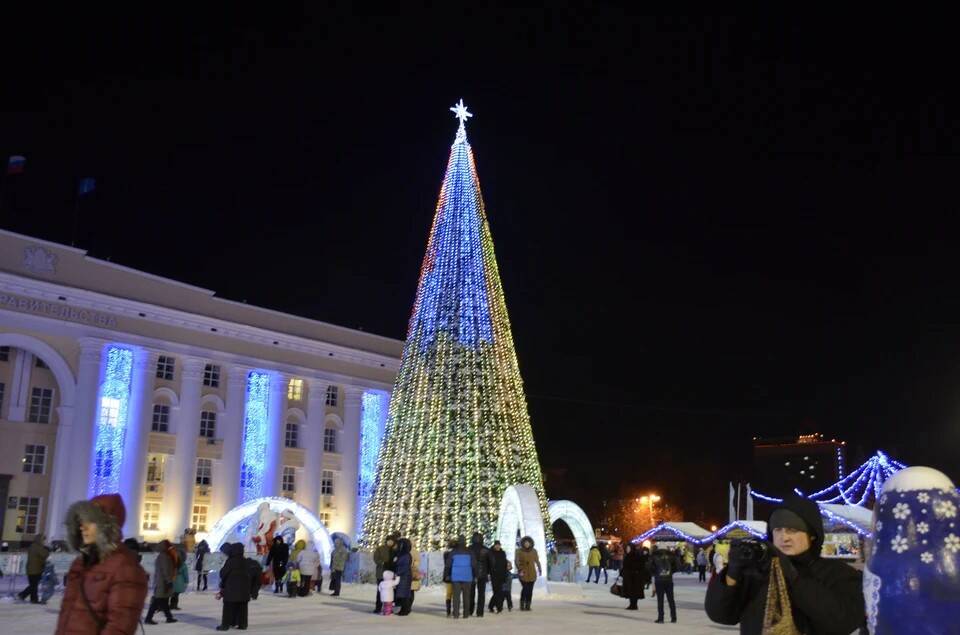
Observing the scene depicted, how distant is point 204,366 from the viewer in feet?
139

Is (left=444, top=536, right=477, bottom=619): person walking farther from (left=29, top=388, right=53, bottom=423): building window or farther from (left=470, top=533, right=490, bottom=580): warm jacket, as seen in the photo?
(left=29, top=388, right=53, bottom=423): building window

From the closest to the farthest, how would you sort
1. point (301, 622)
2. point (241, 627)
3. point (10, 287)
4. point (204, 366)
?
1. point (241, 627)
2. point (301, 622)
3. point (10, 287)
4. point (204, 366)

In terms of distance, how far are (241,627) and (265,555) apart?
1309 centimetres

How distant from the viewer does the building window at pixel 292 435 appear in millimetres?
46844

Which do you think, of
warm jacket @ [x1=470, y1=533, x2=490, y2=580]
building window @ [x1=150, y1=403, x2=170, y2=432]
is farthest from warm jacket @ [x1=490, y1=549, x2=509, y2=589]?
building window @ [x1=150, y1=403, x2=170, y2=432]

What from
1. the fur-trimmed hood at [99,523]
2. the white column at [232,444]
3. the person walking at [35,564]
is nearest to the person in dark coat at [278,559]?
the person walking at [35,564]

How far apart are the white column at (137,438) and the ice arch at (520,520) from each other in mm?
20914

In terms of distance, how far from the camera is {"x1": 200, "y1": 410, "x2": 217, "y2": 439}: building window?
43.4 metres

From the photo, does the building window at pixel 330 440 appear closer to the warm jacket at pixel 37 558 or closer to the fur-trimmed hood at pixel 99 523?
the warm jacket at pixel 37 558

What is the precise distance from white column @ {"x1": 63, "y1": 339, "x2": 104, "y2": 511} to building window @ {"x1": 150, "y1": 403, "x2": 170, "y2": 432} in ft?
13.8

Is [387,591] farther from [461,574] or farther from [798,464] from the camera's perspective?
[798,464]

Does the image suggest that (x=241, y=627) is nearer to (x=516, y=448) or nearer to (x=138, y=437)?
(x=516, y=448)

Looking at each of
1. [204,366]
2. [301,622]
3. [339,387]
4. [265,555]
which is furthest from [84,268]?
[301,622]

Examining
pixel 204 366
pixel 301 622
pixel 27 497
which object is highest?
pixel 204 366
